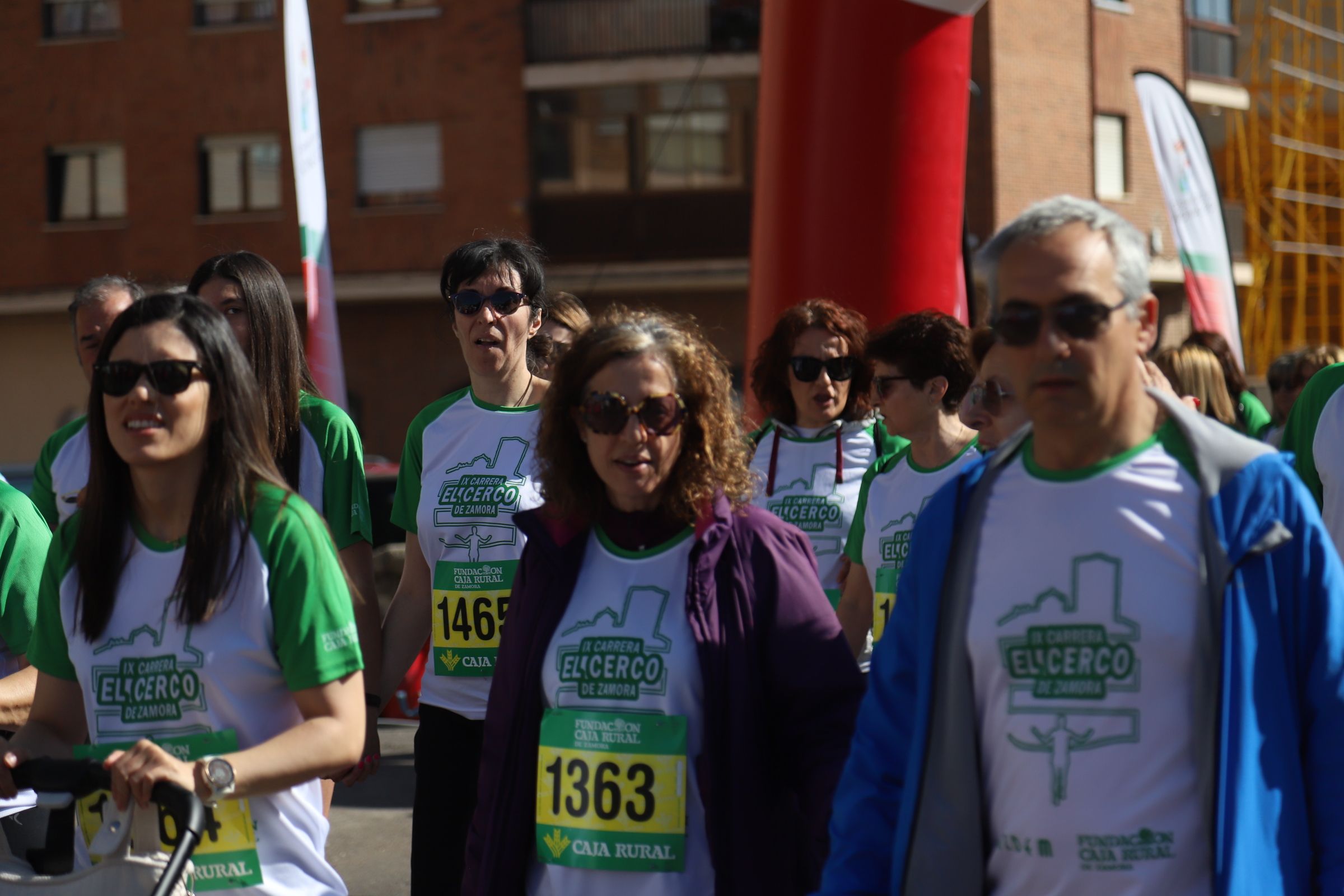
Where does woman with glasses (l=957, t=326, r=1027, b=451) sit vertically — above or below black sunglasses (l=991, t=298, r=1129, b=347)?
below

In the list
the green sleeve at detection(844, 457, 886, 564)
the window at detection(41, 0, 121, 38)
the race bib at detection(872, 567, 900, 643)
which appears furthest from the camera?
the window at detection(41, 0, 121, 38)

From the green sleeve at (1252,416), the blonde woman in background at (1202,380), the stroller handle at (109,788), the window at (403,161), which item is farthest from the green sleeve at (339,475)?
the window at (403,161)

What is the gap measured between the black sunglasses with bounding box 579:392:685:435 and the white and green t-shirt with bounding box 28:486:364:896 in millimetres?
602

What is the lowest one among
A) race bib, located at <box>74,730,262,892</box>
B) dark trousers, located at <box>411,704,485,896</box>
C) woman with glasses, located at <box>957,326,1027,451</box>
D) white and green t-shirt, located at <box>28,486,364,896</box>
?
dark trousers, located at <box>411,704,485,896</box>

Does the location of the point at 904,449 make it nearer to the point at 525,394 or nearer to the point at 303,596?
the point at 525,394

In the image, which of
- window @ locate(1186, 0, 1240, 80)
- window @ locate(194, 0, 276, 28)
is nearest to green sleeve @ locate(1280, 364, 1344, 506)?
window @ locate(194, 0, 276, 28)

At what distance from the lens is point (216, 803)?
9.40ft

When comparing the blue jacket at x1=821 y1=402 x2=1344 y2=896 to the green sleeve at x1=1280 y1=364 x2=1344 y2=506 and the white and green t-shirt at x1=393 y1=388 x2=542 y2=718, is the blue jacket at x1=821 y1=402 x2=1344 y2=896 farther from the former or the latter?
the green sleeve at x1=1280 y1=364 x2=1344 y2=506

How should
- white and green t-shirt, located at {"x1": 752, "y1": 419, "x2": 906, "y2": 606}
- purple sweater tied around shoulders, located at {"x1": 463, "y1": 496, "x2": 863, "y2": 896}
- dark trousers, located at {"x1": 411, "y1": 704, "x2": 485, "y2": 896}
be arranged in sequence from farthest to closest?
white and green t-shirt, located at {"x1": 752, "y1": 419, "x2": 906, "y2": 606}
dark trousers, located at {"x1": 411, "y1": 704, "x2": 485, "y2": 896}
purple sweater tied around shoulders, located at {"x1": 463, "y1": 496, "x2": 863, "y2": 896}

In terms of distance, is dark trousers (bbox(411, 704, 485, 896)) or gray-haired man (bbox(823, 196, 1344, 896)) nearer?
gray-haired man (bbox(823, 196, 1344, 896))

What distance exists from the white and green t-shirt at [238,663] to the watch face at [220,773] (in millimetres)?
144

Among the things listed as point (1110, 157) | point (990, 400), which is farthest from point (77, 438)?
point (1110, 157)

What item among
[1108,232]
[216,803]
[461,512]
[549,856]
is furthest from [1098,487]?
[461,512]

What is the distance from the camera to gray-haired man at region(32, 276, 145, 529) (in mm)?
4930
